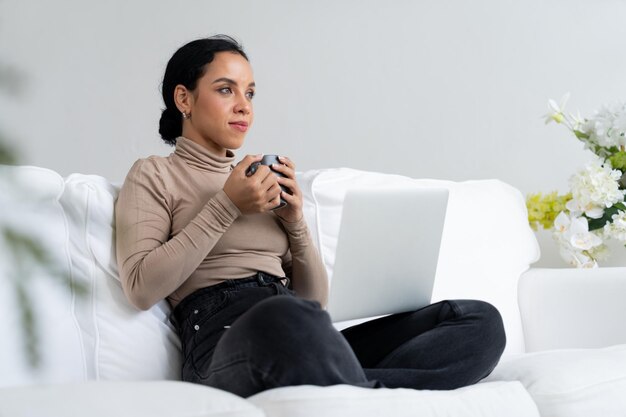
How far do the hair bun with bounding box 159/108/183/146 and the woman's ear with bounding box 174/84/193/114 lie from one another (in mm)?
58

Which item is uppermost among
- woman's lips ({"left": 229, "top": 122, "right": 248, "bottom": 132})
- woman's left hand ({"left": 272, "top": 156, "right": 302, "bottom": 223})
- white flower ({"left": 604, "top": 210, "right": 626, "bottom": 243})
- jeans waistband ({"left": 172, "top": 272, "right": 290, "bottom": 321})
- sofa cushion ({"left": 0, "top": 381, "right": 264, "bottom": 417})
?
woman's lips ({"left": 229, "top": 122, "right": 248, "bottom": 132})

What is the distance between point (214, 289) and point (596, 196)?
4.46ft

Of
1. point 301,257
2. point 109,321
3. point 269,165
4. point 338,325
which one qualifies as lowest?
point 338,325

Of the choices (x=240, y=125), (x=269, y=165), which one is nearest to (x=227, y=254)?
(x=269, y=165)

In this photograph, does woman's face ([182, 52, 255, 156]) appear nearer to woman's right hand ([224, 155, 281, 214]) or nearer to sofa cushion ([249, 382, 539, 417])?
woman's right hand ([224, 155, 281, 214])

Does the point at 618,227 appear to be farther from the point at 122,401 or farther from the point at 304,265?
the point at 122,401

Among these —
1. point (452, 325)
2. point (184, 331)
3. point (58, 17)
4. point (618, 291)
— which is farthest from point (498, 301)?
point (58, 17)

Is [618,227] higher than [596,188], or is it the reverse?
[596,188]

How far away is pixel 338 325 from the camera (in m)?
2.02

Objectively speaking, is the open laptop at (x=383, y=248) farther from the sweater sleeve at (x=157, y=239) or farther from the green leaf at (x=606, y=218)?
the green leaf at (x=606, y=218)

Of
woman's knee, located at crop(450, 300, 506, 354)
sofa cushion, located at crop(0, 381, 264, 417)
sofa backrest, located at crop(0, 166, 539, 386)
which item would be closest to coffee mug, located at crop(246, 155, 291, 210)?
Result: sofa backrest, located at crop(0, 166, 539, 386)

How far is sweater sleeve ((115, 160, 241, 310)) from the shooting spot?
151cm

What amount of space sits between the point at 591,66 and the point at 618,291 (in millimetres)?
1162

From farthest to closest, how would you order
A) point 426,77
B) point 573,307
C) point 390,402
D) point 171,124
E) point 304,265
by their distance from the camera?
point 426,77 → point 573,307 → point 171,124 → point 304,265 → point 390,402
